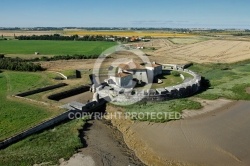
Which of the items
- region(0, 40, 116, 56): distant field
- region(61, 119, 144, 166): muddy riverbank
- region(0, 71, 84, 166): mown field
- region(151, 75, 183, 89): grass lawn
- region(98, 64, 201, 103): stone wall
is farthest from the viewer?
region(0, 40, 116, 56): distant field

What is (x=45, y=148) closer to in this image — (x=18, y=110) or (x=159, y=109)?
(x=18, y=110)

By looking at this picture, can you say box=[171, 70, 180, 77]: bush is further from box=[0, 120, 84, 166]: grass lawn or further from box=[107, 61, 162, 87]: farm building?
box=[0, 120, 84, 166]: grass lawn

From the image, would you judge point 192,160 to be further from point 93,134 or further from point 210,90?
point 210,90

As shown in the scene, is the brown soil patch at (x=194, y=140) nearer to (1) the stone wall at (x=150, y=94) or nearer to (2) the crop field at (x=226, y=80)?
(1) the stone wall at (x=150, y=94)

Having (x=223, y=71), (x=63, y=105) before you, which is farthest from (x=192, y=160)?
(x=223, y=71)

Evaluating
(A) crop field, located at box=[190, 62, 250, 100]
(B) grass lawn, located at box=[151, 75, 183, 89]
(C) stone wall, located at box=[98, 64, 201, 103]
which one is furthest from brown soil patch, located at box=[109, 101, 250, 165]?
(B) grass lawn, located at box=[151, 75, 183, 89]

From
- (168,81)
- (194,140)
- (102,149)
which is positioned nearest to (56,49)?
(168,81)
